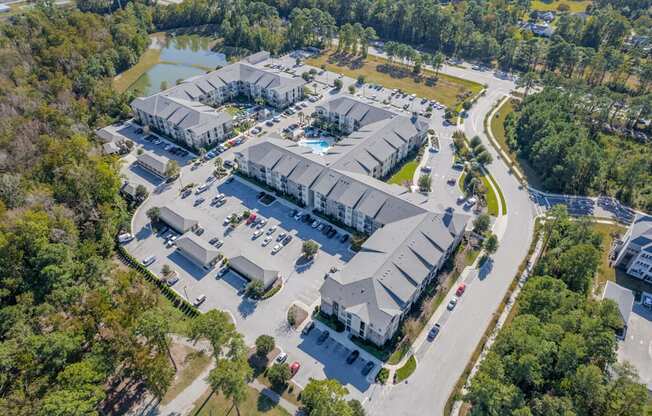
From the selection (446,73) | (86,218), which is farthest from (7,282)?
(446,73)

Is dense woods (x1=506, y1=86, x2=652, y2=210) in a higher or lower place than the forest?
higher

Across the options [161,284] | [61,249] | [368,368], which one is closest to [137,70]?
[61,249]

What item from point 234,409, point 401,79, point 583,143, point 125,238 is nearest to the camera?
point 234,409

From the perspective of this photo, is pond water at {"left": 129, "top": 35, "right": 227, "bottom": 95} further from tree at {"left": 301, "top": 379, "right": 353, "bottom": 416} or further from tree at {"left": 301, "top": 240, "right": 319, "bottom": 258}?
tree at {"left": 301, "top": 379, "right": 353, "bottom": 416}

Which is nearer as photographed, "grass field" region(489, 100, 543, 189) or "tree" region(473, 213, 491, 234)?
"tree" region(473, 213, 491, 234)

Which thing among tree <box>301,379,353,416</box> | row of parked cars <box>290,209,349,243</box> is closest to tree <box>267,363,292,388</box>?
tree <box>301,379,353,416</box>

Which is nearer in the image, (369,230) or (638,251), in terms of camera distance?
(638,251)

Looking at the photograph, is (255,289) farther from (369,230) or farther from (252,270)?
(369,230)
